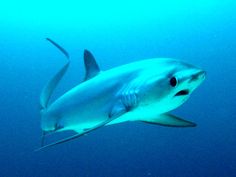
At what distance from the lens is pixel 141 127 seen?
11859 millimetres

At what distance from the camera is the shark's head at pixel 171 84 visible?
222cm

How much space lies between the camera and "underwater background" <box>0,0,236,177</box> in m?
11.3

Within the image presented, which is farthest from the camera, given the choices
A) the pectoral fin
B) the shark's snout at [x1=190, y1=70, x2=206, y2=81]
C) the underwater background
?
the underwater background

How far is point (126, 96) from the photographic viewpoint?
252 cm

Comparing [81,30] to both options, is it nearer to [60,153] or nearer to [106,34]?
[106,34]

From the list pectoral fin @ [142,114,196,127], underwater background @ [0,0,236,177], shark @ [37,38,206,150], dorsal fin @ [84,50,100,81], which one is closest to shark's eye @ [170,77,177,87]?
shark @ [37,38,206,150]

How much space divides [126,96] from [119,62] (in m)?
15.9

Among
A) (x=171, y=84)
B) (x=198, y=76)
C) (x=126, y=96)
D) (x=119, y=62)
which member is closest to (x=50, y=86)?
(x=126, y=96)

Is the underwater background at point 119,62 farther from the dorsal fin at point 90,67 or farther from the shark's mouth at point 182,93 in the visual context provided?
the shark's mouth at point 182,93

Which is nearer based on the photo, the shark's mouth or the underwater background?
the shark's mouth

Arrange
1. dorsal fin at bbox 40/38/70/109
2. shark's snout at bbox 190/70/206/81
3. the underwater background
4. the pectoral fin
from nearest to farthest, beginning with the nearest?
1. shark's snout at bbox 190/70/206/81
2. the pectoral fin
3. dorsal fin at bbox 40/38/70/109
4. the underwater background

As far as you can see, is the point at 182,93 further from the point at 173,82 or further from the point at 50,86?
the point at 50,86

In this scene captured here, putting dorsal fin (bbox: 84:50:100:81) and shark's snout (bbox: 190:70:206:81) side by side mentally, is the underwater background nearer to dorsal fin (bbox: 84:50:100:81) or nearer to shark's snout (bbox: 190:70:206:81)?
dorsal fin (bbox: 84:50:100:81)

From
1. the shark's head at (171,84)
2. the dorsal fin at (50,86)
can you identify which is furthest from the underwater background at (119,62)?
the shark's head at (171,84)
